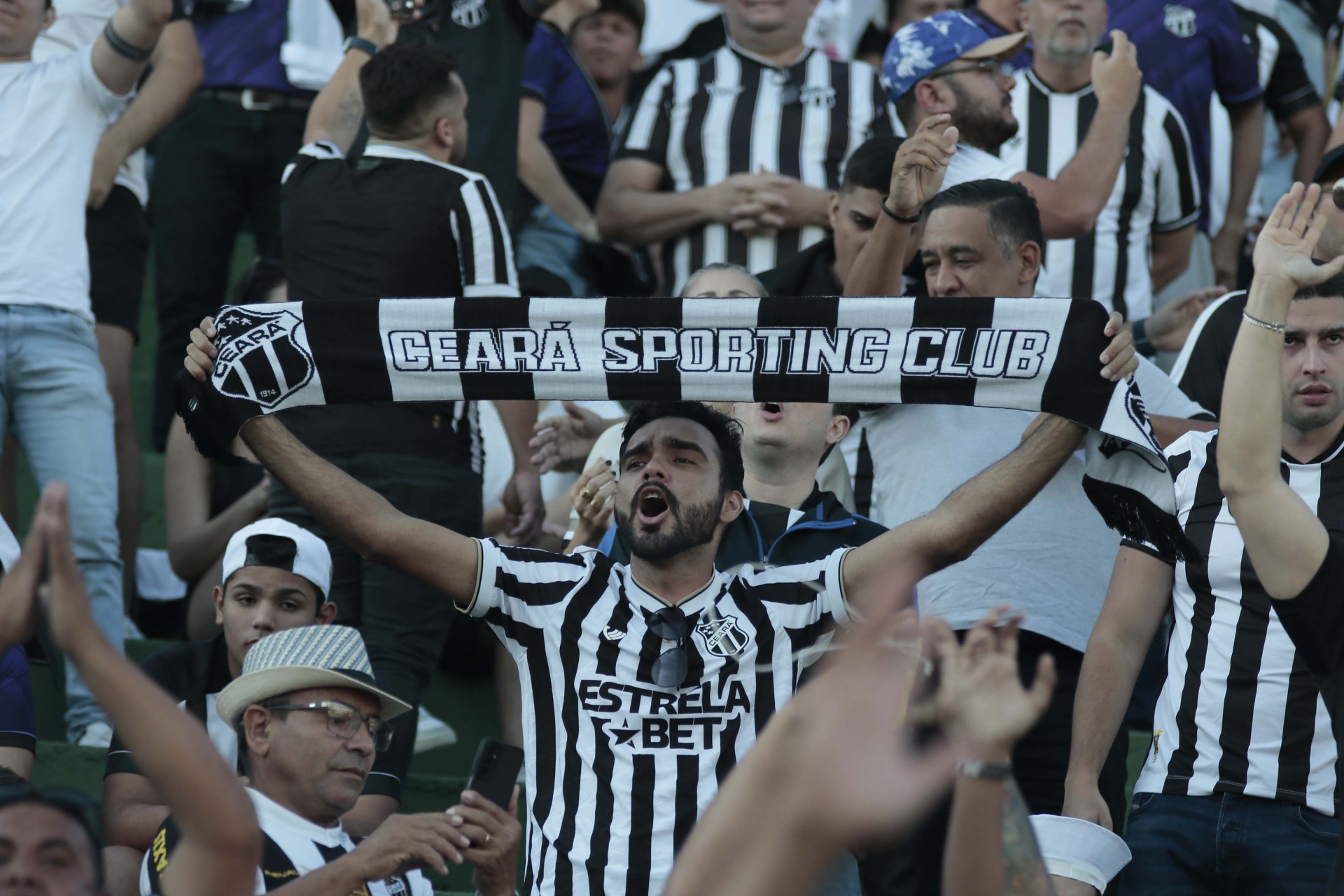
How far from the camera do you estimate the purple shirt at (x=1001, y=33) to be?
6734 mm

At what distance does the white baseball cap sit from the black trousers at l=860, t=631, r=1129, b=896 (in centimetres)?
158

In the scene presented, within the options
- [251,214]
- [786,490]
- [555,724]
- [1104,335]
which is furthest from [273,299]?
[1104,335]

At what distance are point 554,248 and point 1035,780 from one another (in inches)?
129

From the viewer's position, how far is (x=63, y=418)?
16.3 ft

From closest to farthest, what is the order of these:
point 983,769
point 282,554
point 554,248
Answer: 1. point 983,769
2. point 282,554
3. point 554,248

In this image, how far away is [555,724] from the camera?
3.72m

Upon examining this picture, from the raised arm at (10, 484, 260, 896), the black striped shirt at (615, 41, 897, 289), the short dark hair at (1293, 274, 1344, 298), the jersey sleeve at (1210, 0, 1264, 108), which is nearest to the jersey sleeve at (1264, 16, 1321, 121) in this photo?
the jersey sleeve at (1210, 0, 1264, 108)

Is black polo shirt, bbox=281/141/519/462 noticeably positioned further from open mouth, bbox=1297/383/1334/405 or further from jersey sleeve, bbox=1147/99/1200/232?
jersey sleeve, bbox=1147/99/1200/232

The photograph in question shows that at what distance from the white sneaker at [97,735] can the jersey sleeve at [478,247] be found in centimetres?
157

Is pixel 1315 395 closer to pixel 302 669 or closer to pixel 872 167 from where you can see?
Answer: pixel 872 167

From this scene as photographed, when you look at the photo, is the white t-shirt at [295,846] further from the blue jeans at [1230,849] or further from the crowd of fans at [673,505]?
the blue jeans at [1230,849]

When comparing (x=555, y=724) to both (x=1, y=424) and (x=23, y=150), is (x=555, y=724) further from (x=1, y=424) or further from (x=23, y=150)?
(x=23, y=150)

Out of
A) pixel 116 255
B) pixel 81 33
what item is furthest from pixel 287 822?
pixel 81 33

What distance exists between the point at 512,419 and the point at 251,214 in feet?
6.30
